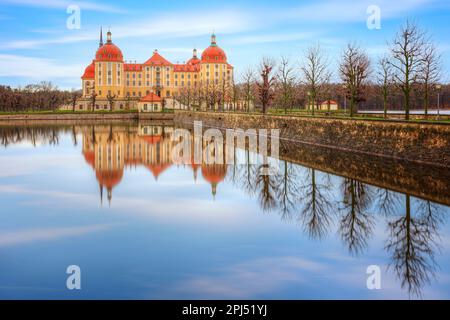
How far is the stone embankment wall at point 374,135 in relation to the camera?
20516 mm

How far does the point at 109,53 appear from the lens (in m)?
92.0

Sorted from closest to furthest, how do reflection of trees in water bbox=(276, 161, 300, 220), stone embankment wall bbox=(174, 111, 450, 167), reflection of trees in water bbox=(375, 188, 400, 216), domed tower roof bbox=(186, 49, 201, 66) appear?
reflection of trees in water bbox=(375, 188, 400, 216)
reflection of trees in water bbox=(276, 161, 300, 220)
stone embankment wall bbox=(174, 111, 450, 167)
domed tower roof bbox=(186, 49, 201, 66)

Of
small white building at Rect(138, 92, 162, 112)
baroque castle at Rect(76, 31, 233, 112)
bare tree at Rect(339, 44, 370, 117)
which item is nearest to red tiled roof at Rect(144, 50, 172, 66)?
baroque castle at Rect(76, 31, 233, 112)

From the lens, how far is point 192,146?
32219 millimetres

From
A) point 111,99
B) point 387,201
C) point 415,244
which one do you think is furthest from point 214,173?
point 111,99

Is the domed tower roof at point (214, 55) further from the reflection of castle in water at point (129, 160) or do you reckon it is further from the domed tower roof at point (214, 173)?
the domed tower roof at point (214, 173)

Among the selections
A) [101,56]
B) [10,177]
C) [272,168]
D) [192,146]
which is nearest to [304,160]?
[272,168]

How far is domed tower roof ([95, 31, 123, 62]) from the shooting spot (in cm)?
9162

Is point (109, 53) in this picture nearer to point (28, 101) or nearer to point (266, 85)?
point (28, 101)

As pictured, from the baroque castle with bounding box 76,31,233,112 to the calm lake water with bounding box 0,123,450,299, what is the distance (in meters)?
70.3

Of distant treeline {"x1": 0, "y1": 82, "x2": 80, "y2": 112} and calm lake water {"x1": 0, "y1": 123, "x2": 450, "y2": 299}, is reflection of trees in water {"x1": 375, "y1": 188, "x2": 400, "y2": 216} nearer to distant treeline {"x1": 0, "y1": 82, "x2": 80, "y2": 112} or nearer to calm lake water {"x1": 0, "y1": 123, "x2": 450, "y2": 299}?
calm lake water {"x1": 0, "y1": 123, "x2": 450, "y2": 299}
